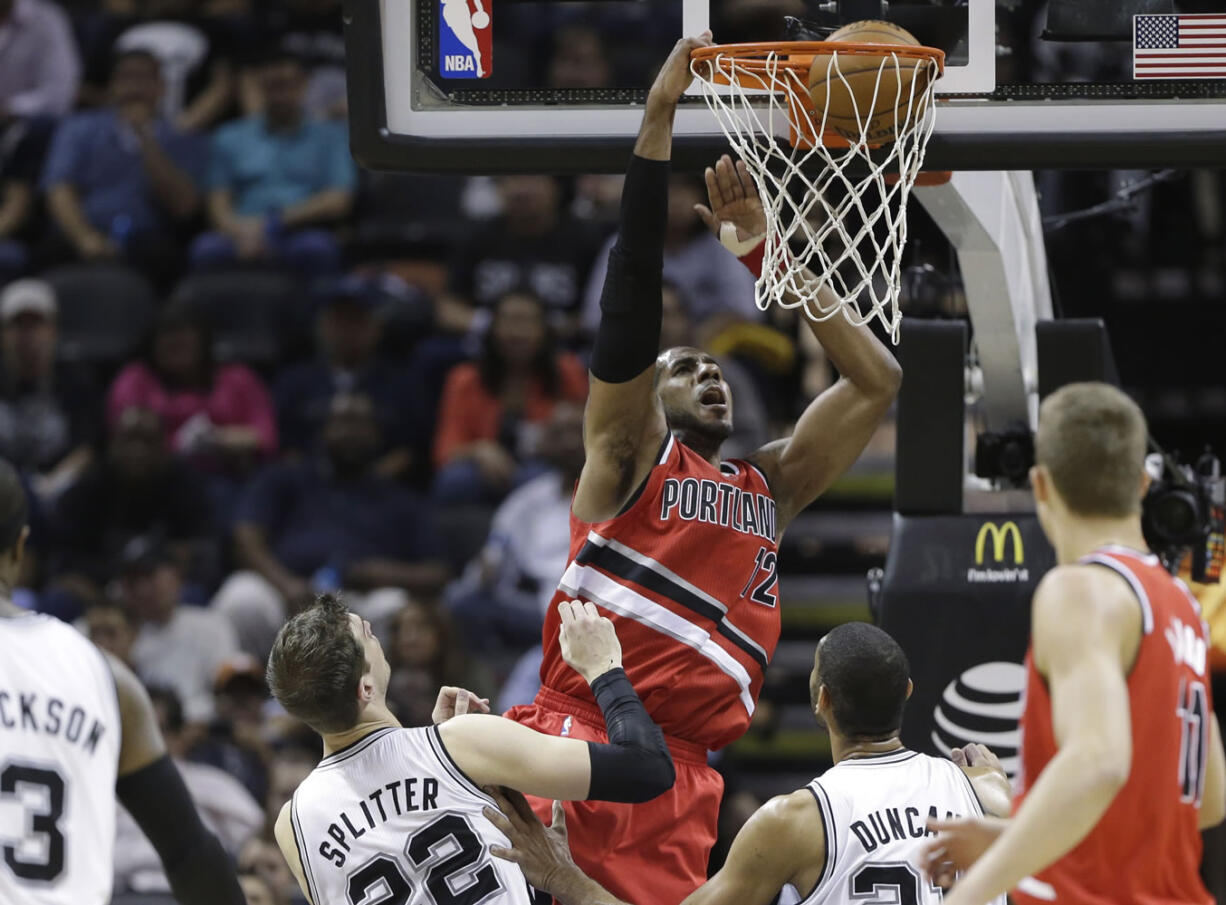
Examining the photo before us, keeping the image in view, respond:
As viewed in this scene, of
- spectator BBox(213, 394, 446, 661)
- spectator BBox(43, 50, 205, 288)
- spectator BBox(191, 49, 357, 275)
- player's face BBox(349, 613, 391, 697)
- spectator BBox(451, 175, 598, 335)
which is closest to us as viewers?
player's face BBox(349, 613, 391, 697)

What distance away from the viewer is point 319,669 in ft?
14.0

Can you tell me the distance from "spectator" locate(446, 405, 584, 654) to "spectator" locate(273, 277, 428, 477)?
115cm

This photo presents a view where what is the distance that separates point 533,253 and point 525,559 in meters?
2.17

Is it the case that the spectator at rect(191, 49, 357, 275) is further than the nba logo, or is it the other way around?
the spectator at rect(191, 49, 357, 275)

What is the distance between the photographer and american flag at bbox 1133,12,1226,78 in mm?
5027

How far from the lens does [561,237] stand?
405 inches

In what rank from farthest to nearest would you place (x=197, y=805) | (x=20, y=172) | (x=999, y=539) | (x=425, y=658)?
1. (x=20, y=172)
2. (x=425, y=658)
3. (x=197, y=805)
4. (x=999, y=539)

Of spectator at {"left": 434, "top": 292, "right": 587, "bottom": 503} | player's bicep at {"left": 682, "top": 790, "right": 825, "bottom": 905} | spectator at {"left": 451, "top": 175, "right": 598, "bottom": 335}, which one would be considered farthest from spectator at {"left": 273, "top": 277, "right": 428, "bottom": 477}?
player's bicep at {"left": 682, "top": 790, "right": 825, "bottom": 905}

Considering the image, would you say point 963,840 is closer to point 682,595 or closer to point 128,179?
point 682,595

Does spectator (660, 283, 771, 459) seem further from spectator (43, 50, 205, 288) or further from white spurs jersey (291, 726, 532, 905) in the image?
white spurs jersey (291, 726, 532, 905)

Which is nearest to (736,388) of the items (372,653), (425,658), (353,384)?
(425,658)

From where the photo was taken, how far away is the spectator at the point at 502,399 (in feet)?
31.0

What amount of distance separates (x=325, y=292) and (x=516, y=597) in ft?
8.37

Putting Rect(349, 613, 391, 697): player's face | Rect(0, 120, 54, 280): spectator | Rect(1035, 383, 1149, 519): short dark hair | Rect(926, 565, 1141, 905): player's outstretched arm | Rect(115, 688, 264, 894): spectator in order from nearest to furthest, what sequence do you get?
Rect(926, 565, 1141, 905): player's outstretched arm → Rect(1035, 383, 1149, 519): short dark hair → Rect(349, 613, 391, 697): player's face → Rect(115, 688, 264, 894): spectator → Rect(0, 120, 54, 280): spectator
